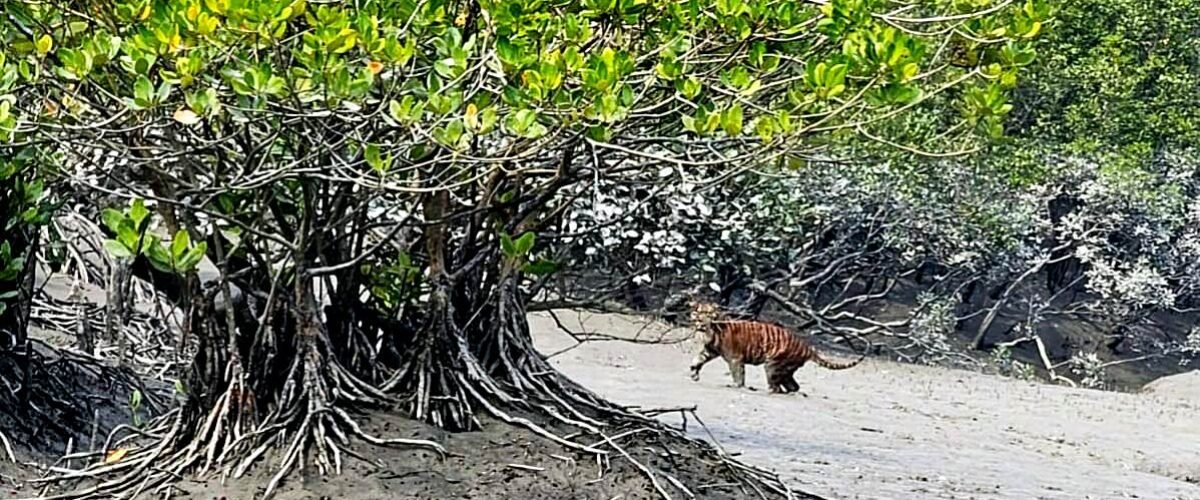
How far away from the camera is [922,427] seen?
10.5 m

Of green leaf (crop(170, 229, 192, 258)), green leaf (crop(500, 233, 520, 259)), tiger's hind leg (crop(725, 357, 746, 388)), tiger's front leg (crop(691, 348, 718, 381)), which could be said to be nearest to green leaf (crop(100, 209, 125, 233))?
green leaf (crop(170, 229, 192, 258))

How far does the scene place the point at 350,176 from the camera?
3.78 metres

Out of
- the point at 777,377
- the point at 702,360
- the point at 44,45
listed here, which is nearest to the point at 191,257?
the point at 44,45

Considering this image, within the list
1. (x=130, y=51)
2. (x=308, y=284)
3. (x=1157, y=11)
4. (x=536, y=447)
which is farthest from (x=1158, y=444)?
(x=1157, y=11)

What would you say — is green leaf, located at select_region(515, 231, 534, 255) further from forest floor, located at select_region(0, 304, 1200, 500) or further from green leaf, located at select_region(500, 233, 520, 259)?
forest floor, located at select_region(0, 304, 1200, 500)

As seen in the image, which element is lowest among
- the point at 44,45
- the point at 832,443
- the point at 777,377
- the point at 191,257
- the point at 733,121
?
the point at 832,443

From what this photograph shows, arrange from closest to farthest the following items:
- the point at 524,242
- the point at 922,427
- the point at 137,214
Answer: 1. the point at 137,214
2. the point at 524,242
3. the point at 922,427

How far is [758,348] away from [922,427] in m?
1.65

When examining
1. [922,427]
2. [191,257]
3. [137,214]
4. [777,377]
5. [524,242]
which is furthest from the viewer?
[777,377]

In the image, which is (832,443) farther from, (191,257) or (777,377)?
(191,257)

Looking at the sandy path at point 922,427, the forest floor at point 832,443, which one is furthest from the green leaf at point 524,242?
the sandy path at point 922,427

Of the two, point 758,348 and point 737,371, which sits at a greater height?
point 758,348

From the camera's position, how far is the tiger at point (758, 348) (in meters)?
11.6

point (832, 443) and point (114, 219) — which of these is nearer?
point (114, 219)
